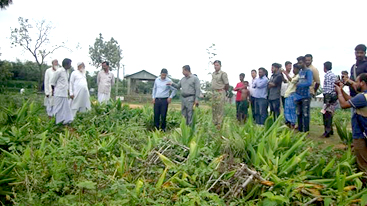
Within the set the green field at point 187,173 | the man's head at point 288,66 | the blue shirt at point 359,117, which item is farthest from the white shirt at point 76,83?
the blue shirt at point 359,117

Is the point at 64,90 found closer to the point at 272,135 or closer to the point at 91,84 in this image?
the point at 272,135

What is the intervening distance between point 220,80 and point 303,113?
226 centimetres

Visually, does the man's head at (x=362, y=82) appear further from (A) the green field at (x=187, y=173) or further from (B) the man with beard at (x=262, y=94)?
(B) the man with beard at (x=262, y=94)

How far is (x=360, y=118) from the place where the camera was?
4500mm

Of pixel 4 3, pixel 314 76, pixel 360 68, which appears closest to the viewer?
pixel 360 68

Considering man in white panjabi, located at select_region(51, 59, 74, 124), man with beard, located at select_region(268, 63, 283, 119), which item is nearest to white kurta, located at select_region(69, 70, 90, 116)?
man in white panjabi, located at select_region(51, 59, 74, 124)

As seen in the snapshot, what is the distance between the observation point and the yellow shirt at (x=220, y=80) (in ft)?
27.8

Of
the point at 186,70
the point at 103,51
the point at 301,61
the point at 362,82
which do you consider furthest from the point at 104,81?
the point at 103,51

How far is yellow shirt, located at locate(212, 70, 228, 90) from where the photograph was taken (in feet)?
27.8

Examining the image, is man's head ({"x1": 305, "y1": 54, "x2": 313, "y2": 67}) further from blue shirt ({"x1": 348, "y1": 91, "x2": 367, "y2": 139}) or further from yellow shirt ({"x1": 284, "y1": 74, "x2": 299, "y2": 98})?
blue shirt ({"x1": 348, "y1": 91, "x2": 367, "y2": 139})

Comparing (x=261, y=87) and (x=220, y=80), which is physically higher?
(x=220, y=80)

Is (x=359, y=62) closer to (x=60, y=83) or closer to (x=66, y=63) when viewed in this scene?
(x=66, y=63)

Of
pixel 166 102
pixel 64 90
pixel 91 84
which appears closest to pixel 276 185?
pixel 166 102

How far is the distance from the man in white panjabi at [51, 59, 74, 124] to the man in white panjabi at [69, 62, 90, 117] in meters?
0.52
